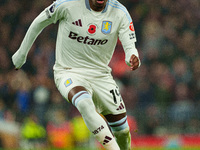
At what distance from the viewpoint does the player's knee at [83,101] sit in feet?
18.4

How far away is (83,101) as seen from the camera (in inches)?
221

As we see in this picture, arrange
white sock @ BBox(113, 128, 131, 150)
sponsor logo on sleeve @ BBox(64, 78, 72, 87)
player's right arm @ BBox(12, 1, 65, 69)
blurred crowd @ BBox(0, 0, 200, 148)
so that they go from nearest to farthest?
sponsor logo on sleeve @ BBox(64, 78, 72, 87) < player's right arm @ BBox(12, 1, 65, 69) < white sock @ BBox(113, 128, 131, 150) < blurred crowd @ BBox(0, 0, 200, 148)

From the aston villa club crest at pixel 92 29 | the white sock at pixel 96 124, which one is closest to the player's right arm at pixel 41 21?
the aston villa club crest at pixel 92 29

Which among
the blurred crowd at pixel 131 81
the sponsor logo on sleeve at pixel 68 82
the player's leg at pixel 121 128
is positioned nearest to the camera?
the sponsor logo on sleeve at pixel 68 82

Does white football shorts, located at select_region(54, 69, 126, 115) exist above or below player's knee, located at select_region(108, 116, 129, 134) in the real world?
above

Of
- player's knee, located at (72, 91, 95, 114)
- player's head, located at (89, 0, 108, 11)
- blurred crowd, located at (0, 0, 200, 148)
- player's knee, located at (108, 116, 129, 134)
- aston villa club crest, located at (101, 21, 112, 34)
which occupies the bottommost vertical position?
blurred crowd, located at (0, 0, 200, 148)

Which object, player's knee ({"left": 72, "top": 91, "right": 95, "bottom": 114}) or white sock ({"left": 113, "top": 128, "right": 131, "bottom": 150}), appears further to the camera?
white sock ({"left": 113, "top": 128, "right": 131, "bottom": 150})

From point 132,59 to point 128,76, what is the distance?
913cm

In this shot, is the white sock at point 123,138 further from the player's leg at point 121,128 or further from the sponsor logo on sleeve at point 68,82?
the sponsor logo on sleeve at point 68,82

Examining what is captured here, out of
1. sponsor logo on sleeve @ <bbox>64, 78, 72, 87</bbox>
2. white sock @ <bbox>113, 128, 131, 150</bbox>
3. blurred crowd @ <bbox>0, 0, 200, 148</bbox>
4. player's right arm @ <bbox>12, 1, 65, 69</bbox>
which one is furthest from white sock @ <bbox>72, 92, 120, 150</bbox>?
blurred crowd @ <bbox>0, 0, 200, 148</bbox>

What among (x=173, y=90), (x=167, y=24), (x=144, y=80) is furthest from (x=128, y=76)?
(x=167, y=24)

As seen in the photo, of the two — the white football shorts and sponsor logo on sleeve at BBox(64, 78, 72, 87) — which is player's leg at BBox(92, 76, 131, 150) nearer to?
the white football shorts

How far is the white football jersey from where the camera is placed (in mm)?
6086

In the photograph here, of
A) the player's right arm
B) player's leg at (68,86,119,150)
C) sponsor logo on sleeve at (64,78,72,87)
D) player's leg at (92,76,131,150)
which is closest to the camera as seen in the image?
player's leg at (68,86,119,150)
